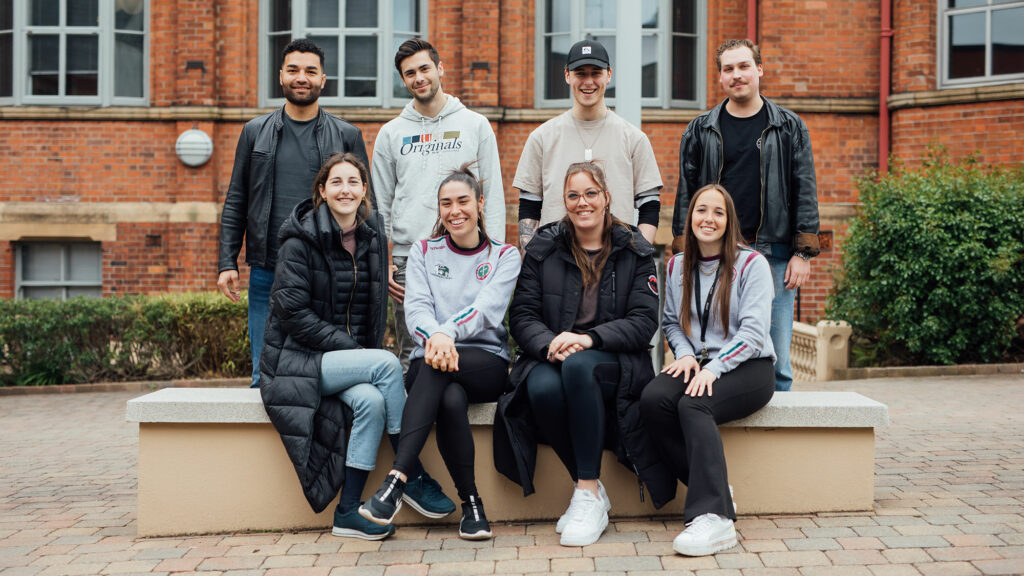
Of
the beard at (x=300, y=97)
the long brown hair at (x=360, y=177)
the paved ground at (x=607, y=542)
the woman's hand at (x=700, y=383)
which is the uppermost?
the beard at (x=300, y=97)

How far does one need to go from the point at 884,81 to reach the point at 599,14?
351cm

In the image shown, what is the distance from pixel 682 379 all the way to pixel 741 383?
0.25 metres

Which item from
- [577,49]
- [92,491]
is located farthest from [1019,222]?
[92,491]

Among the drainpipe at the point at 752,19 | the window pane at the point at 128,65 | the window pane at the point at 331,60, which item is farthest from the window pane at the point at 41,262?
the drainpipe at the point at 752,19

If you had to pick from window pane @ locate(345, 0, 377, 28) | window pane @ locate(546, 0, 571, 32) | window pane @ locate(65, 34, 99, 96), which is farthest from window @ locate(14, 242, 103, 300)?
window pane @ locate(546, 0, 571, 32)

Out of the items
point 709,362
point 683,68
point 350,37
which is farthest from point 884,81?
point 709,362

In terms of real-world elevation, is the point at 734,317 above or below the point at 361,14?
below

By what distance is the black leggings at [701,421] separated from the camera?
3.91 meters

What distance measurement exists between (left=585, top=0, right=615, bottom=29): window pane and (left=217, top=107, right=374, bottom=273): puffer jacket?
762cm

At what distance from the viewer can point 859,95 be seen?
11.6 meters

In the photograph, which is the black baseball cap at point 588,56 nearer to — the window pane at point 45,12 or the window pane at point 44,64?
the window pane at point 44,64

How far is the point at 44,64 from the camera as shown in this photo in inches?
480

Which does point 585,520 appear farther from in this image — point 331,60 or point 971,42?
point 971,42

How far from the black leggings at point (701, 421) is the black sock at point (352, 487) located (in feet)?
4.09
